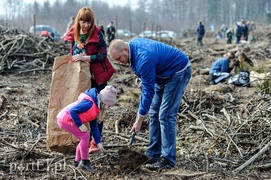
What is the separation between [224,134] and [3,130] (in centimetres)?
307

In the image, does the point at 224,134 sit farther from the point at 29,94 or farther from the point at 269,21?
A: the point at 269,21

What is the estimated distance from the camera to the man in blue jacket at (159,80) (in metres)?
4.21

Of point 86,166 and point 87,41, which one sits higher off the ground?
point 87,41

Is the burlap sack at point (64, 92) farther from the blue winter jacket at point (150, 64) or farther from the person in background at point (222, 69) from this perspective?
the person in background at point (222, 69)

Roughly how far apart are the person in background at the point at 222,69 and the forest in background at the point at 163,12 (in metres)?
48.5

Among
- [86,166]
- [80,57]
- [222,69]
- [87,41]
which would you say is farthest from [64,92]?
[222,69]

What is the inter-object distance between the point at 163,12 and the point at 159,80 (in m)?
96.0

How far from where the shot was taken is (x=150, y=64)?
13.8ft

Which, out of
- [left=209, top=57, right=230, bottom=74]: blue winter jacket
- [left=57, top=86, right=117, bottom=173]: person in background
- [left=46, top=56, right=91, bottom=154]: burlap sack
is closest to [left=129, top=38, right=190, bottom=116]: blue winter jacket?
[left=57, top=86, right=117, bottom=173]: person in background

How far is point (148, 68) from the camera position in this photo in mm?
4176

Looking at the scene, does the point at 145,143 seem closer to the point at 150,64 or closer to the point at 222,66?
the point at 150,64

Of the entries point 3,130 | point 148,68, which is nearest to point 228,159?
point 148,68

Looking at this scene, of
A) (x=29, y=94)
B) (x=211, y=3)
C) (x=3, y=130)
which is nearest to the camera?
(x=3, y=130)

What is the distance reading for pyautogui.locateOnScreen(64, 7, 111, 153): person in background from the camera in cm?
491
